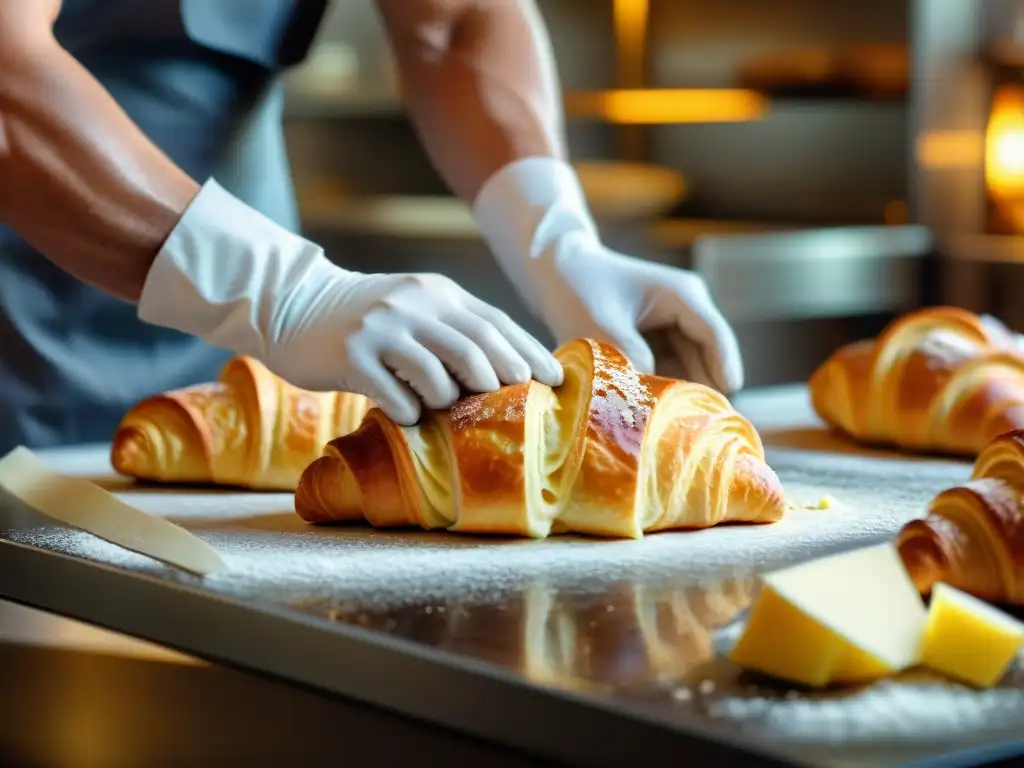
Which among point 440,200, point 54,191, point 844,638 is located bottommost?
point 440,200

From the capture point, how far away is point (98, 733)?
1.20m

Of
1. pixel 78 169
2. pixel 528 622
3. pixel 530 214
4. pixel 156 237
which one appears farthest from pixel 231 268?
pixel 528 622

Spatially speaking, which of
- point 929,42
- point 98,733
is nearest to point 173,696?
point 98,733

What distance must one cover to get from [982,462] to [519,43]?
1197 mm

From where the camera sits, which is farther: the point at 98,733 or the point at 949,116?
the point at 949,116

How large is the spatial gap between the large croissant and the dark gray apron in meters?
0.86

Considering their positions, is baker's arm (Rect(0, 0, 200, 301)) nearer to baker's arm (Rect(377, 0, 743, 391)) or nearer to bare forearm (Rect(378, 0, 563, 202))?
baker's arm (Rect(377, 0, 743, 391))

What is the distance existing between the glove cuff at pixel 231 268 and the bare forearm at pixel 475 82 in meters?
0.60

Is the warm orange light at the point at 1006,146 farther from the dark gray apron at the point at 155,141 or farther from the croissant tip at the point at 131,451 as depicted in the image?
the croissant tip at the point at 131,451

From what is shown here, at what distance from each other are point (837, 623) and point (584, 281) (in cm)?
94

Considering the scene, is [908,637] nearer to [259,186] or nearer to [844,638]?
[844,638]

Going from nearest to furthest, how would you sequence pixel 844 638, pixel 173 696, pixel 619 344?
pixel 844 638
pixel 173 696
pixel 619 344

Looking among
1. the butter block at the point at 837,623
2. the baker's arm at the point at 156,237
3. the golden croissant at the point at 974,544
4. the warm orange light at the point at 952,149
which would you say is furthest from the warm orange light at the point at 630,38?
the butter block at the point at 837,623

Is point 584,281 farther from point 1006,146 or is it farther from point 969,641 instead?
point 1006,146
